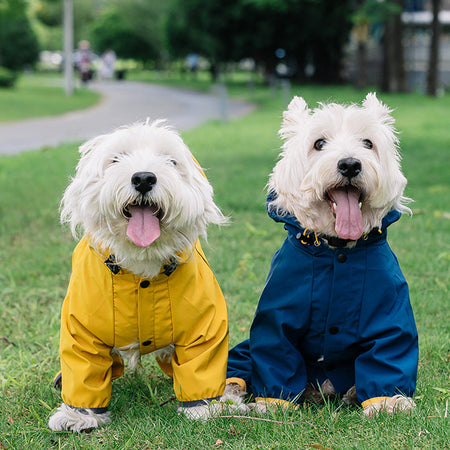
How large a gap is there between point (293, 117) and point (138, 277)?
1160 millimetres

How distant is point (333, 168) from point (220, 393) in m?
1.32

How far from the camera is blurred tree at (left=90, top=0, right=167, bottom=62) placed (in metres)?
59.6

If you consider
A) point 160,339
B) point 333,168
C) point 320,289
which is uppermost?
point 333,168

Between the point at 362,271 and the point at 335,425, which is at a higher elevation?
the point at 362,271

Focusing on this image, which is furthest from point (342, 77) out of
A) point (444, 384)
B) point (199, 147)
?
point (444, 384)

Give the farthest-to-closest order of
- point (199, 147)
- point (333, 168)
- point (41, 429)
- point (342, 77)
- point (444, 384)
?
point (342, 77) → point (199, 147) → point (444, 384) → point (41, 429) → point (333, 168)

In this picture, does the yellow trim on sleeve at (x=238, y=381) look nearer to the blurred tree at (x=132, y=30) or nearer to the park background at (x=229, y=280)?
the park background at (x=229, y=280)

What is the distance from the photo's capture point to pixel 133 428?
331 centimetres

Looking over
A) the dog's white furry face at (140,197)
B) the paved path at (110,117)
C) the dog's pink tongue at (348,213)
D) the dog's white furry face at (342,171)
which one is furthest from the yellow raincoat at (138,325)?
the paved path at (110,117)

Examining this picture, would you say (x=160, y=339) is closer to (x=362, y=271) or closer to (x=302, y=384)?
(x=302, y=384)

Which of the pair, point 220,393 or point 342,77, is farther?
point 342,77

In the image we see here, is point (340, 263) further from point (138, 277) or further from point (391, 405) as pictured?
point (138, 277)

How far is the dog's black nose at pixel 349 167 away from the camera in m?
3.10

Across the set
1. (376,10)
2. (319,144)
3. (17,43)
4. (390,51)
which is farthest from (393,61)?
(319,144)
